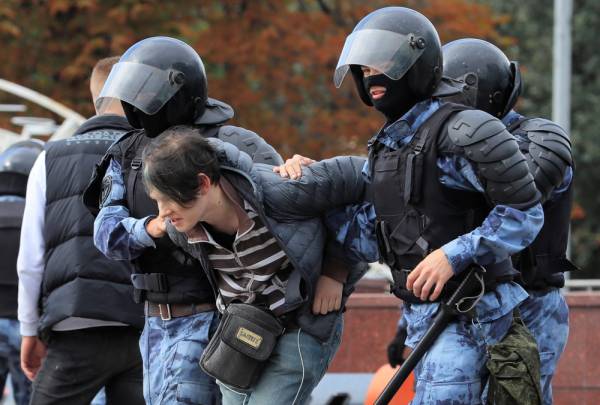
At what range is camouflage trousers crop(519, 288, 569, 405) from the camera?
5.61 metres

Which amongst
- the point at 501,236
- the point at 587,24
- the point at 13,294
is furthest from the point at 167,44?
the point at 587,24

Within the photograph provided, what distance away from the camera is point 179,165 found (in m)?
4.68

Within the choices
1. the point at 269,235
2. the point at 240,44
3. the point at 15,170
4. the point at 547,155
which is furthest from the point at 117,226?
the point at 240,44

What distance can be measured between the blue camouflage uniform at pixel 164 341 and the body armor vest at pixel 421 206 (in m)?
0.93

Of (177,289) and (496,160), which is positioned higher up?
(496,160)

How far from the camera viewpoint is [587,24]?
2506 centimetres

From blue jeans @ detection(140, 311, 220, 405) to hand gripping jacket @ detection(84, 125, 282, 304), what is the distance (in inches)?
3.6

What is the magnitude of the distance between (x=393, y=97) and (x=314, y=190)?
1.43ft

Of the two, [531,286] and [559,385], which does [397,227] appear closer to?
[531,286]

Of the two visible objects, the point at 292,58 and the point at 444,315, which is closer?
the point at 444,315

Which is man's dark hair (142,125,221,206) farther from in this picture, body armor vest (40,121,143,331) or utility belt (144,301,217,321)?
body armor vest (40,121,143,331)

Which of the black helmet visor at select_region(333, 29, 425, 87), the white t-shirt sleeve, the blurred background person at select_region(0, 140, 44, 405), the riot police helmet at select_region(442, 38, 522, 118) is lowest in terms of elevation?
the blurred background person at select_region(0, 140, 44, 405)

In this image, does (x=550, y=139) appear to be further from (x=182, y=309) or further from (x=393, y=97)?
(x=182, y=309)

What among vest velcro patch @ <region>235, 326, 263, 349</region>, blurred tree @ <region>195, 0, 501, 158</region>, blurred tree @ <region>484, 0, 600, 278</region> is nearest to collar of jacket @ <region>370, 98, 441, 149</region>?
vest velcro patch @ <region>235, 326, 263, 349</region>
